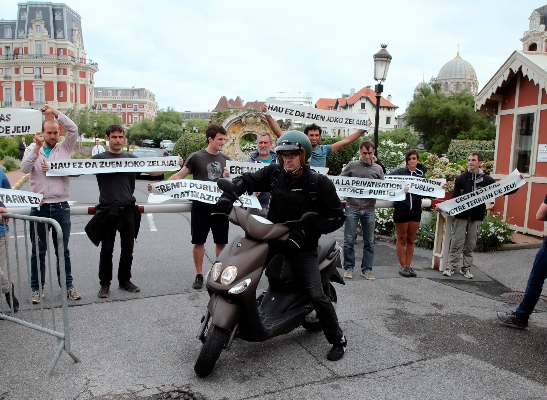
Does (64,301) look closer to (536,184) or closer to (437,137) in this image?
(536,184)

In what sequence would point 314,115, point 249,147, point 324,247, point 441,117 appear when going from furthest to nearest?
point 441,117
point 249,147
point 314,115
point 324,247

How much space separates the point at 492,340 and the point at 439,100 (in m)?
57.9

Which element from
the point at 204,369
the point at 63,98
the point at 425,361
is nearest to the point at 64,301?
the point at 204,369

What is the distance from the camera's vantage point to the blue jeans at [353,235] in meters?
6.78

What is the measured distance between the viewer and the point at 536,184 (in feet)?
31.4

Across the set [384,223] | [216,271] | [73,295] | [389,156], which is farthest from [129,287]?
[389,156]

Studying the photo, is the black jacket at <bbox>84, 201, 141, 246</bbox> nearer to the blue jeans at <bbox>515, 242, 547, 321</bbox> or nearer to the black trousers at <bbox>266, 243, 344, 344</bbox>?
the black trousers at <bbox>266, 243, 344, 344</bbox>

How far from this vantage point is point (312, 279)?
13.4ft

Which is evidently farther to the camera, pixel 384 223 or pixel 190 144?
pixel 190 144

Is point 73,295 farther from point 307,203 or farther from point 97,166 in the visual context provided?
point 307,203

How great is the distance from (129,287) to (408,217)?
397 cm

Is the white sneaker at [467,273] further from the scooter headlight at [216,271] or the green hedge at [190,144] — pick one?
the green hedge at [190,144]

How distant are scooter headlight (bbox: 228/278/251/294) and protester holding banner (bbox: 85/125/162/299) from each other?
7.94 feet

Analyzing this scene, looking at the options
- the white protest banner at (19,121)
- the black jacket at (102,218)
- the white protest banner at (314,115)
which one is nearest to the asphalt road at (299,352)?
the black jacket at (102,218)
